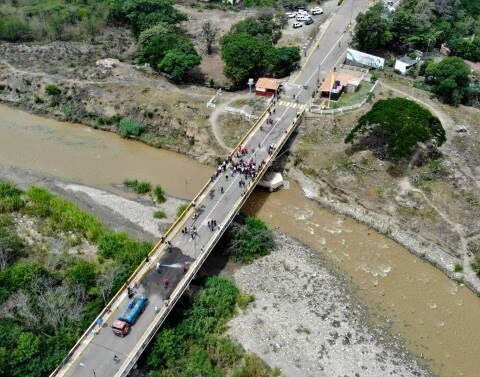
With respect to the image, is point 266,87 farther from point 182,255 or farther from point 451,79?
point 182,255

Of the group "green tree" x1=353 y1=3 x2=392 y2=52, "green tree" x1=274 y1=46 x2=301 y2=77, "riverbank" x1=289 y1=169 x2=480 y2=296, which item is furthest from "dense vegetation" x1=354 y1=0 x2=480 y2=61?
"riverbank" x1=289 y1=169 x2=480 y2=296

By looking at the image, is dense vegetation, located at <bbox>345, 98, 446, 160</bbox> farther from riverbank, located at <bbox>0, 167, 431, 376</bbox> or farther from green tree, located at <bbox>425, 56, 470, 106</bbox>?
riverbank, located at <bbox>0, 167, 431, 376</bbox>

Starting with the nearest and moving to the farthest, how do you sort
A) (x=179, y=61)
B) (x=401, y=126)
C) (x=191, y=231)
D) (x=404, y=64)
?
(x=191, y=231)
(x=401, y=126)
(x=179, y=61)
(x=404, y=64)

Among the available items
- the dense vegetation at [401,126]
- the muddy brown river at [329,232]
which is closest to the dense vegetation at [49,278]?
the muddy brown river at [329,232]

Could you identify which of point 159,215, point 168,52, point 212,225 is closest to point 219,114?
point 168,52

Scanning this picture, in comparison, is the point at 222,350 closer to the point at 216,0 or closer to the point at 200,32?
the point at 200,32

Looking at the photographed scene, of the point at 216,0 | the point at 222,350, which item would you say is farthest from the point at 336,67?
the point at 222,350
